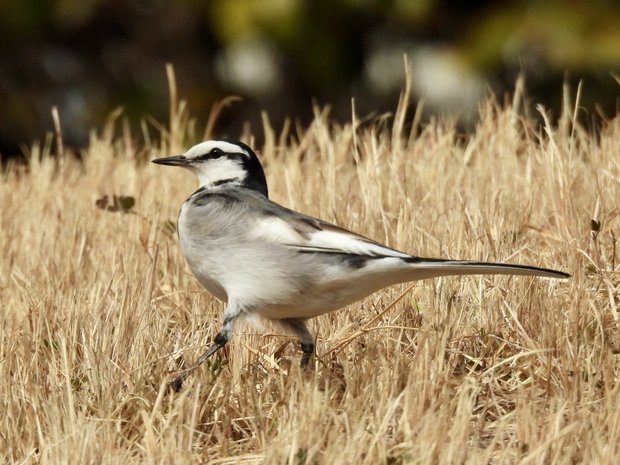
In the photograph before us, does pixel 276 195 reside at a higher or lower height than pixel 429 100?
higher

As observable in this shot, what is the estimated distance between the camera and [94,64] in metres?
16.6

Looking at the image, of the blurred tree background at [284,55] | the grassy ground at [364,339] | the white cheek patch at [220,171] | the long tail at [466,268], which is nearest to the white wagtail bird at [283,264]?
the long tail at [466,268]

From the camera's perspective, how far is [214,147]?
567cm

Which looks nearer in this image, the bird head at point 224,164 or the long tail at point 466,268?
the long tail at point 466,268

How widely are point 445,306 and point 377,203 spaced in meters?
1.40

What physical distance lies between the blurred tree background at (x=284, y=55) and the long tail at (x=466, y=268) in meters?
6.44

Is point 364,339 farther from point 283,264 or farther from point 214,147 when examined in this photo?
point 214,147

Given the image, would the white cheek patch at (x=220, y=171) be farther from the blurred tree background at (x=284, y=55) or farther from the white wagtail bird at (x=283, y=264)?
the blurred tree background at (x=284, y=55)

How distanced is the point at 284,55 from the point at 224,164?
30.6 feet

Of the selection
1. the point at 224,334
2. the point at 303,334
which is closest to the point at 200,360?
the point at 224,334

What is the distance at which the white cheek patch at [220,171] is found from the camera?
5648 mm

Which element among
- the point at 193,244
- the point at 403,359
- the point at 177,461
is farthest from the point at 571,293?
the point at 177,461

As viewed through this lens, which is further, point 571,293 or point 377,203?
point 377,203

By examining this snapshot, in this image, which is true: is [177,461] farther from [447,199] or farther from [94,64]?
[94,64]
